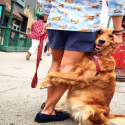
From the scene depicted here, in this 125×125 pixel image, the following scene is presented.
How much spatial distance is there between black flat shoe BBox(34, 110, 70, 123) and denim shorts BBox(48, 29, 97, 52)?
2.51 ft

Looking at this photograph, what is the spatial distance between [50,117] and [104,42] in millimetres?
1011

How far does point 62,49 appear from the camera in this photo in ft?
7.25

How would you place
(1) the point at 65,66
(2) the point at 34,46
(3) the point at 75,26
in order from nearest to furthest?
(3) the point at 75,26, (1) the point at 65,66, (2) the point at 34,46

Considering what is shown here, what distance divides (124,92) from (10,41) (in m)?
7.73

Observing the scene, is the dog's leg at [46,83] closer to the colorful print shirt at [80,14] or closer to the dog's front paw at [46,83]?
the dog's front paw at [46,83]

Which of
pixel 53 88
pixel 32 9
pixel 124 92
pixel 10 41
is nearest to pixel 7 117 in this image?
pixel 53 88

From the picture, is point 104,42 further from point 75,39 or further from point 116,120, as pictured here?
point 116,120

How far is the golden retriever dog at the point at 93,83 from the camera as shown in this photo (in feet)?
6.50

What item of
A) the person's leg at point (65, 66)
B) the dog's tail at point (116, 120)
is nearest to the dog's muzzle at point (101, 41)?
the person's leg at point (65, 66)

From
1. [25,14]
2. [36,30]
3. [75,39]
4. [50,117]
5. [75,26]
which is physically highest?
[25,14]

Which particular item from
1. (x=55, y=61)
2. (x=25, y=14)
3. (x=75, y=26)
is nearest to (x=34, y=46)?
(x=55, y=61)

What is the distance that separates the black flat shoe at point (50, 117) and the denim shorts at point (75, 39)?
766 millimetres

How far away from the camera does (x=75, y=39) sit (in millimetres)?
2010

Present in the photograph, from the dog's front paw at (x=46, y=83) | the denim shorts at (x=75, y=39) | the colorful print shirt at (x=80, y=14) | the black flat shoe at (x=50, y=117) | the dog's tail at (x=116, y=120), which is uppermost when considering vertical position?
the colorful print shirt at (x=80, y=14)
